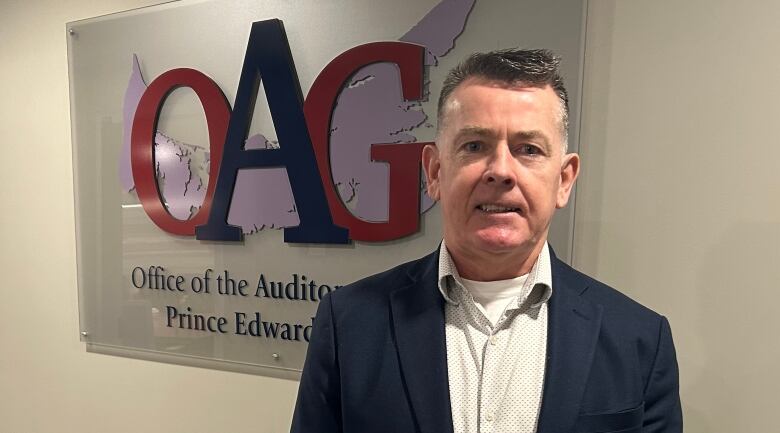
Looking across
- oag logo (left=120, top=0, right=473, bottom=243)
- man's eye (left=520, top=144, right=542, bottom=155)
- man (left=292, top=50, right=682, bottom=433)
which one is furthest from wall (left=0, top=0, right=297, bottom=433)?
man's eye (left=520, top=144, right=542, bottom=155)

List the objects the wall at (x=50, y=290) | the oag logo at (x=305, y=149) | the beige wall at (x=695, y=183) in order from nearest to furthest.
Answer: the beige wall at (x=695, y=183)
the oag logo at (x=305, y=149)
the wall at (x=50, y=290)

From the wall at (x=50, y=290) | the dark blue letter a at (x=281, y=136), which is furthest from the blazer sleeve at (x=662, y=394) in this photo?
the wall at (x=50, y=290)

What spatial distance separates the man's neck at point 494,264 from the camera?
0.84 meters

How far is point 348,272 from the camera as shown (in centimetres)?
135

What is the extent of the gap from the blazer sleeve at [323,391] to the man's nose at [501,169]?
42cm

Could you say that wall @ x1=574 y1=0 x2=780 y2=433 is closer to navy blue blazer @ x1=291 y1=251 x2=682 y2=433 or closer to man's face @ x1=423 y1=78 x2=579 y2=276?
navy blue blazer @ x1=291 y1=251 x2=682 y2=433

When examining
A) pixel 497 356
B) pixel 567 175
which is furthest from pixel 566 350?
pixel 567 175

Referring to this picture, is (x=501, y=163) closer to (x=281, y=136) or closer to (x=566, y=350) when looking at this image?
(x=566, y=350)

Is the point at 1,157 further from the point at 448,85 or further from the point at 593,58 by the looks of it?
the point at 593,58

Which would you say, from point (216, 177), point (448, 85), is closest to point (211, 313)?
point (216, 177)

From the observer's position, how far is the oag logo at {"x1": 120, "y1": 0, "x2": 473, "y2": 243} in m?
1.25

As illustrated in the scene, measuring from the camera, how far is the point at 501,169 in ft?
2.43

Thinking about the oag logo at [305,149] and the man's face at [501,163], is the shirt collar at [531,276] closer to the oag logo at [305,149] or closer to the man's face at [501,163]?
the man's face at [501,163]

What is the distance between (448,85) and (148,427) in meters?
1.68
